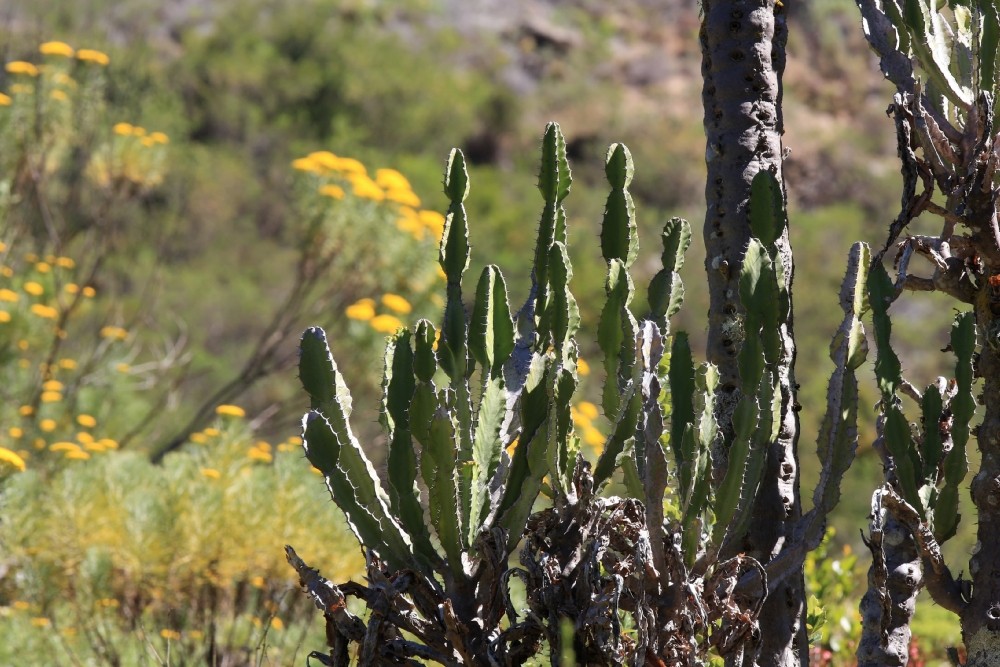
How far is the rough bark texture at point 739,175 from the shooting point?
8.09 ft

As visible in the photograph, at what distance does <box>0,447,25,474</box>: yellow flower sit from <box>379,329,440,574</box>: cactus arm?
189 centimetres

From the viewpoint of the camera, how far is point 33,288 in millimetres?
6227

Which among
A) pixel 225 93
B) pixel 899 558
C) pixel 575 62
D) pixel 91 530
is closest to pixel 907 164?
pixel 899 558

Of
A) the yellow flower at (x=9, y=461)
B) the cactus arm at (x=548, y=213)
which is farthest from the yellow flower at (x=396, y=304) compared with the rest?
the cactus arm at (x=548, y=213)

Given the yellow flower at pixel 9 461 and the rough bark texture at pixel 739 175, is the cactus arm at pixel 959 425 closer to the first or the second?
the rough bark texture at pixel 739 175

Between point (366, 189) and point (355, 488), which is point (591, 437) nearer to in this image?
point (366, 189)

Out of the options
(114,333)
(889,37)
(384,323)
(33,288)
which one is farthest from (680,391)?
(114,333)

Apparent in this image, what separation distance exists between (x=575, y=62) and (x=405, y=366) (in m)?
35.3

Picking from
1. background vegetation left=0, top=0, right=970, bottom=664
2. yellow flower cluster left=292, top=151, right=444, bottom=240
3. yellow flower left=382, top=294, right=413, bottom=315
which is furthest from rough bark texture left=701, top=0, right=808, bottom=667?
yellow flower cluster left=292, top=151, right=444, bottom=240

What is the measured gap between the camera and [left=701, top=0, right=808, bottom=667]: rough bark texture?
2.46 metres

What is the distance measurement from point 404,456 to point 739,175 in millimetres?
975

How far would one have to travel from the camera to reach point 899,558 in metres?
2.25

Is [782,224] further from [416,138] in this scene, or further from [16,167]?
[416,138]

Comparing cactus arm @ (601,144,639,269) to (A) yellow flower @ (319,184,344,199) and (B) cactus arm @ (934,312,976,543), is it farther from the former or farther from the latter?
(A) yellow flower @ (319,184,344,199)
